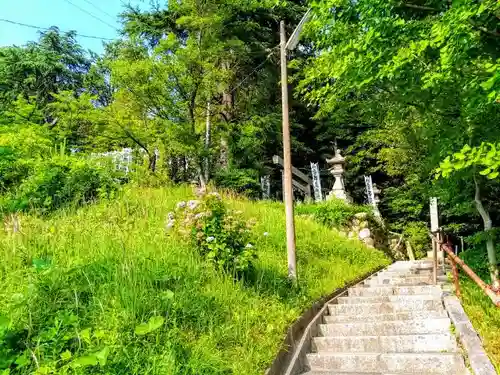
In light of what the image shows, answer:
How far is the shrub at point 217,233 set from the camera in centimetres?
557

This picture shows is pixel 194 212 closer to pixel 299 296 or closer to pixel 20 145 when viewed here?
pixel 299 296

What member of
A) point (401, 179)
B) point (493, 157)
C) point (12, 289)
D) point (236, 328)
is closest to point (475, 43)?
point (493, 157)

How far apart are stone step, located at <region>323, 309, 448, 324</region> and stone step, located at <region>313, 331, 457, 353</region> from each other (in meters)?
0.74

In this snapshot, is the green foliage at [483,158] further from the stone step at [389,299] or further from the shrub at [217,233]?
the stone step at [389,299]

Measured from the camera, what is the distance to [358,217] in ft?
49.8

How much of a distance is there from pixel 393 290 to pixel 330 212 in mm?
6725

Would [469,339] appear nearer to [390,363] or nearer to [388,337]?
[390,363]

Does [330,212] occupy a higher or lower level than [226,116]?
lower

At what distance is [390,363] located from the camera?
5113mm

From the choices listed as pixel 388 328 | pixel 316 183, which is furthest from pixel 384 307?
pixel 316 183

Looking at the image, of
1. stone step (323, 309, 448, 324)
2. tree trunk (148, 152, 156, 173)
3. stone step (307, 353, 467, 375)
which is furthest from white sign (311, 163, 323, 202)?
stone step (307, 353, 467, 375)

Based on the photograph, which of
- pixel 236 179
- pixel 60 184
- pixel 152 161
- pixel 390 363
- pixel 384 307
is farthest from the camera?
pixel 236 179

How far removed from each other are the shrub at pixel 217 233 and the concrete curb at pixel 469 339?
8.98ft

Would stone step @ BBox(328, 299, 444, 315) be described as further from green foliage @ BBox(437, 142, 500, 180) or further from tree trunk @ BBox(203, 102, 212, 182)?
tree trunk @ BBox(203, 102, 212, 182)
